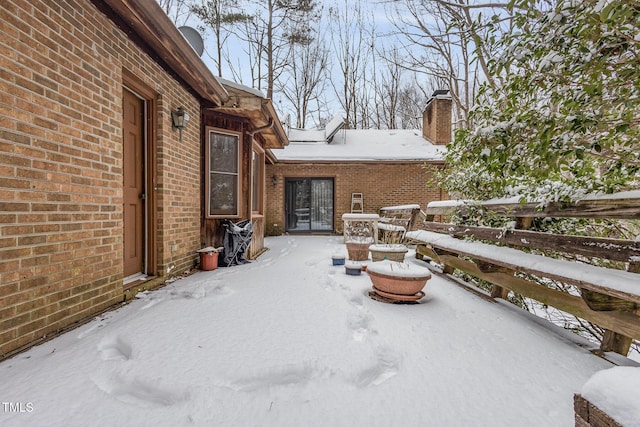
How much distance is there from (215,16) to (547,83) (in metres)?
13.4

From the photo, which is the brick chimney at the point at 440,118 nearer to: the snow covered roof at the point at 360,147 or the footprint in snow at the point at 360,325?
the snow covered roof at the point at 360,147

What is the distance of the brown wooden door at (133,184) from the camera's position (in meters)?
2.92

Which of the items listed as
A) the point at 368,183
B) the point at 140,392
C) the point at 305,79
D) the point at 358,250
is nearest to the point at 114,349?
the point at 140,392

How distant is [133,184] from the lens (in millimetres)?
3033

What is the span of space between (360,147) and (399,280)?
791 cm

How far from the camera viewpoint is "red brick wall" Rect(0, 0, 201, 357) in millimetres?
1642

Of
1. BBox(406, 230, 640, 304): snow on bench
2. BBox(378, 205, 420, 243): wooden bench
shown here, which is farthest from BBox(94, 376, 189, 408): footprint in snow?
BBox(378, 205, 420, 243): wooden bench

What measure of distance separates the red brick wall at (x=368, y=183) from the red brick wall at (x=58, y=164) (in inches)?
261

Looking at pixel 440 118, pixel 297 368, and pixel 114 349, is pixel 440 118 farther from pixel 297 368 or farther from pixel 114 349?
pixel 114 349

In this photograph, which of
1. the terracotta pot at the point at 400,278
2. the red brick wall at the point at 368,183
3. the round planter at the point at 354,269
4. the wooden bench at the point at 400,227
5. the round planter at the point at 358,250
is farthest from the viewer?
the red brick wall at the point at 368,183

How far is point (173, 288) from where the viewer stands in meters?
3.04

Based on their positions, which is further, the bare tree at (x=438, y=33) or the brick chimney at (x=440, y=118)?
the brick chimney at (x=440, y=118)

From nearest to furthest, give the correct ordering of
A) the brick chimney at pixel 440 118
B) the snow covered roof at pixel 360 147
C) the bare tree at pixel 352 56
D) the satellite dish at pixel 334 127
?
the snow covered roof at pixel 360 147, the satellite dish at pixel 334 127, the brick chimney at pixel 440 118, the bare tree at pixel 352 56

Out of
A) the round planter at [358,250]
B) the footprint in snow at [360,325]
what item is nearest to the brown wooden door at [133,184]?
the footprint in snow at [360,325]
